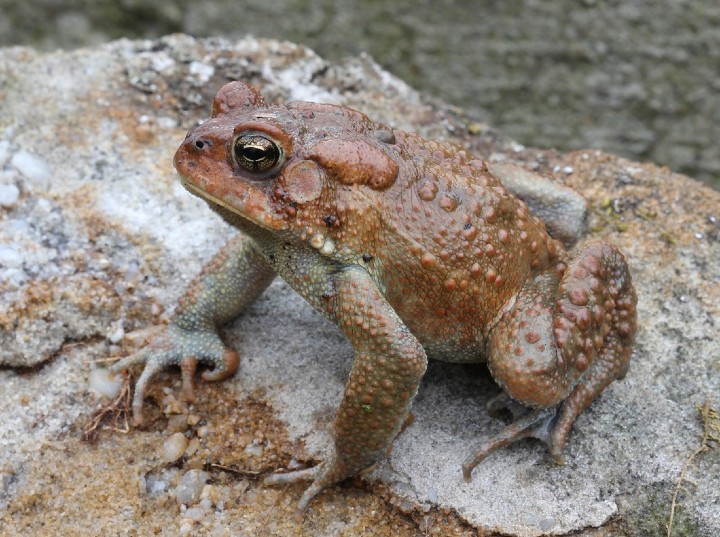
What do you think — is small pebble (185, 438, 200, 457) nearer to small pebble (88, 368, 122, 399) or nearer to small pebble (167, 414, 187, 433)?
small pebble (167, 414, 187, 433)

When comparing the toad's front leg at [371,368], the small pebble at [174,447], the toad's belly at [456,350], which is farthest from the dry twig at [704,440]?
the small pebble at [174,447]

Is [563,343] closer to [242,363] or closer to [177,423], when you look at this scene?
[242,363]

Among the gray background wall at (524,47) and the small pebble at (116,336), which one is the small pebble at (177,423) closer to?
the small pebble at (116,336)

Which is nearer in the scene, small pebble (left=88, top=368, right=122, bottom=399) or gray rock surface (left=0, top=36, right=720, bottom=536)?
gray rock surface (left=0, top=36, right=720, bottom=536)

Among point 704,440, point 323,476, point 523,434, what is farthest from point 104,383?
point 704,440

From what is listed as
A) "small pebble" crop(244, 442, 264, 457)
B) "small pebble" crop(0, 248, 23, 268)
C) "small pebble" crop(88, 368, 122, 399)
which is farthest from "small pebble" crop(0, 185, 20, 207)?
"small pebble" crop(244, 442, 264, 457)

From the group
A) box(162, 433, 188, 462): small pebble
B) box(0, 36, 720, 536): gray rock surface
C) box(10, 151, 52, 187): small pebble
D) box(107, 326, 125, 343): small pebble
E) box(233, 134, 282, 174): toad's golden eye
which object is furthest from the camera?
box(10, 151, 52, 187): small pebble

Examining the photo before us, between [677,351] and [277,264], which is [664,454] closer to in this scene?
[677,351]

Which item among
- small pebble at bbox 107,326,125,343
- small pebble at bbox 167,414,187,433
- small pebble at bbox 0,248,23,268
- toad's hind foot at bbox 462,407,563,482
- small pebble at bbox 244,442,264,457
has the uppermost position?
toad's hind foot at bbox 462,407,563,482
